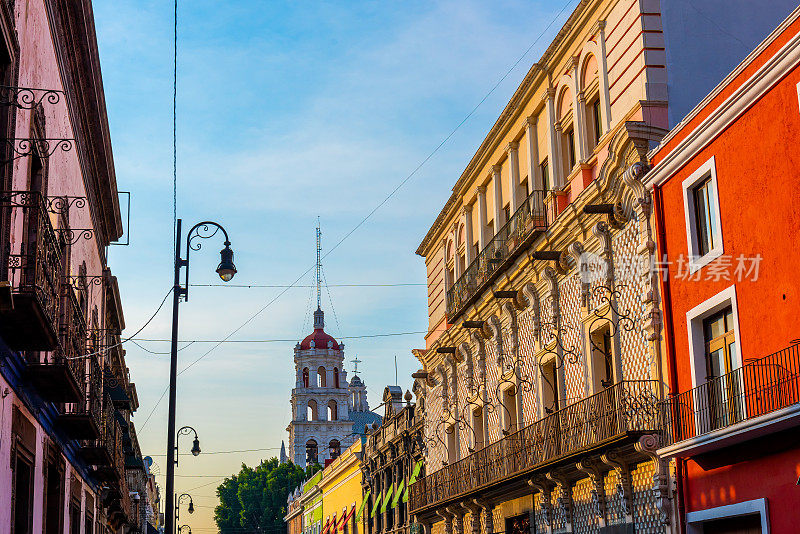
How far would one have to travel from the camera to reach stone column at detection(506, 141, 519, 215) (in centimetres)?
2119

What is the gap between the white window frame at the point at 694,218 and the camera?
12953 millimetres

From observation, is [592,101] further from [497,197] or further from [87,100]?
[87,100]

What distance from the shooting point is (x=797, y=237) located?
1114 centimetres

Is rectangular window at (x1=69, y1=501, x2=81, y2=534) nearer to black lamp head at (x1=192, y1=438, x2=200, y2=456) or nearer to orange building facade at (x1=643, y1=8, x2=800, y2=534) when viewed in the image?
orange building facade at (x1=643, y1=8, x2=800, y2=534)

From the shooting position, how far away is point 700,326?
13.5 metres

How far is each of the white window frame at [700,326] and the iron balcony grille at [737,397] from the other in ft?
1.00

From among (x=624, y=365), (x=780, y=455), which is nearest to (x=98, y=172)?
(x=624, y=365)

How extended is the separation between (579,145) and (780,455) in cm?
772

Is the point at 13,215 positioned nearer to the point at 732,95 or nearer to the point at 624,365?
the point at 732,95

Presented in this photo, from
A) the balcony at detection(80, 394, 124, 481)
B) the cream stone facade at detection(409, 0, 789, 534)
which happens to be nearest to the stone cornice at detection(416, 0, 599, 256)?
the cream stone facade at detection(409, 0, 789, 534)

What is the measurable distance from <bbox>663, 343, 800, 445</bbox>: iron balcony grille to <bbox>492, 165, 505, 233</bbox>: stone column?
9.16 meters

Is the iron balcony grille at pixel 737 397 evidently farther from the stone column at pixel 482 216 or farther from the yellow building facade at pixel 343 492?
the yellow building facade at pixel 343 492

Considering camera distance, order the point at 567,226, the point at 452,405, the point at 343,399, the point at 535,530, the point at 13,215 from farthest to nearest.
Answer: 1. the point at 343,399
2. the point at 452,405
3. the point at 535,530
4. the point at 567,226
5. the point at 13,215

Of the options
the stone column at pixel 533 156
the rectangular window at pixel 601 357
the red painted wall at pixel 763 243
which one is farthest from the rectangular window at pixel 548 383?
the red painted wall at pixel 763 243
